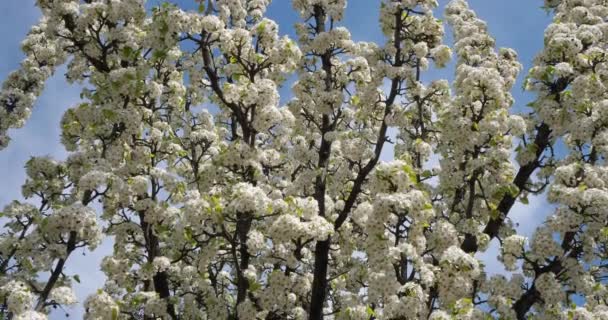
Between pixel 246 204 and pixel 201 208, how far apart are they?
983 millimetres

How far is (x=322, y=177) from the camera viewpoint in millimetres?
17406

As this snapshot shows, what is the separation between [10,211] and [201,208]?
7241 millimetres

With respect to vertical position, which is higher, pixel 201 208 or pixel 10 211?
pixel 10 211

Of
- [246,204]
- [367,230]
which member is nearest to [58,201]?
[246,204]

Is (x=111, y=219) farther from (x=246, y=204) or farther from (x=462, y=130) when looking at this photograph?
(x=462, y=130)

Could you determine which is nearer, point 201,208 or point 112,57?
point 201,208

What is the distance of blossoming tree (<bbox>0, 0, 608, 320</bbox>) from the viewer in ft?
46.1

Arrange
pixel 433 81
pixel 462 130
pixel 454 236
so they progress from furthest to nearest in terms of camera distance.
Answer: pixel 433 81 < pixel 462 130 < pixel 454 236

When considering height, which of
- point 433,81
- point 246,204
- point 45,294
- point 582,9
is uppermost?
point 582,9

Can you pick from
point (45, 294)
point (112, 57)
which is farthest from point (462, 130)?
point (45, 294)

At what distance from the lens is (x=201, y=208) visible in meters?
14.2

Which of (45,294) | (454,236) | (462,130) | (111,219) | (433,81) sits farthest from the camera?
(433,81)

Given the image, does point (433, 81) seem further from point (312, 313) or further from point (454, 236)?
point (312, 313)

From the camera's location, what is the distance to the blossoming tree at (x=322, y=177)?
14039 millimetres
